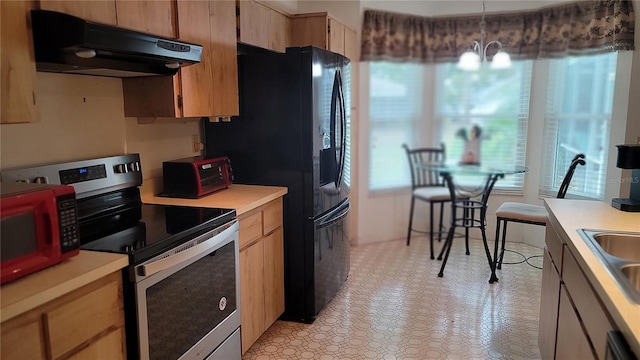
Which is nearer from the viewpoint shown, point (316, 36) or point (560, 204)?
point (560, 204)

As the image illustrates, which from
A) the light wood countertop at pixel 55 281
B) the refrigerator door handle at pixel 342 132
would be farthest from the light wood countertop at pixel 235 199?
the light wood countertop at pixel 55 281

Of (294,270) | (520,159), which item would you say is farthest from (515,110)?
(294,270)

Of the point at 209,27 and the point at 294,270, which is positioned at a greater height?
the point at 209,27

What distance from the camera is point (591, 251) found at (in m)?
1.71

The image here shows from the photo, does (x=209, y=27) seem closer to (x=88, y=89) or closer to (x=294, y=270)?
(x=88, y=89)

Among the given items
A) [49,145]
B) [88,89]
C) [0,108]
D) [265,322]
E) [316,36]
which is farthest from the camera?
[316,36]

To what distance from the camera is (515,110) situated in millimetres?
4629

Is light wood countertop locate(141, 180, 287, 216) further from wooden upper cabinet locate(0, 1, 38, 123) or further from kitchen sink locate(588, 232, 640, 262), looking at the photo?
kitchen sink locate(588, 232, 640, 262)

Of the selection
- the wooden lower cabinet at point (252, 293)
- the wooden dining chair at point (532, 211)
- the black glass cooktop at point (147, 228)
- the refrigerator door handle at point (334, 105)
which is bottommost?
the wooden lower cabinet at point (252, 293)

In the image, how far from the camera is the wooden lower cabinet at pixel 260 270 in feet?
8.08

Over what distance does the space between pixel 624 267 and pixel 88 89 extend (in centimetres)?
228

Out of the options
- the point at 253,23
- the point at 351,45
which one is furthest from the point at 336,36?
the point at 253,23

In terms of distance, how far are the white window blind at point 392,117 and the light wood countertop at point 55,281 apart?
337 cm

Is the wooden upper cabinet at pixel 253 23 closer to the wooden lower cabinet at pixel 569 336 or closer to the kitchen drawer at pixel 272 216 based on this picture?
the kitchen drawer at pixel 272 216
